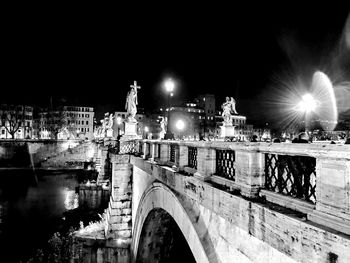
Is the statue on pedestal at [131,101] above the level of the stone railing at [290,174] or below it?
above

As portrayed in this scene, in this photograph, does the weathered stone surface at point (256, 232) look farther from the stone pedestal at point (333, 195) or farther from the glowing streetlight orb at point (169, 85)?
the glowing streetlight orb at point (169, 85)

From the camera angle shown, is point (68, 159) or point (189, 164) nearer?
point (189, 164)

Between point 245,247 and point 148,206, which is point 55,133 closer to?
point 148,206

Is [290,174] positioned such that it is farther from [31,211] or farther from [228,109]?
[31,211]

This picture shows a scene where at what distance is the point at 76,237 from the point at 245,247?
14390 millimetres

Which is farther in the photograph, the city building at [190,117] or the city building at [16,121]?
the city building at [190,117]

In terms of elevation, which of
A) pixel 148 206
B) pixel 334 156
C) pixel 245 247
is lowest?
pixel 148 206

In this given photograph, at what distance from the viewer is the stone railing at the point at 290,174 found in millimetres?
2484

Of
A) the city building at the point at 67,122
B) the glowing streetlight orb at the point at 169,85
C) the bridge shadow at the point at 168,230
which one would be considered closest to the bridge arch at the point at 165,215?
the bridge shadow at the point at 168,230

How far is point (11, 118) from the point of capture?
81562mm

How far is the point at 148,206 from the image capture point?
11.1 m

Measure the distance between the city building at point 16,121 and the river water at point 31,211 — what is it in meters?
36.3

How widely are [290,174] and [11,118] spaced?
93528 mm

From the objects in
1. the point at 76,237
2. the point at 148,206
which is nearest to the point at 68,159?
the point at 76,237
